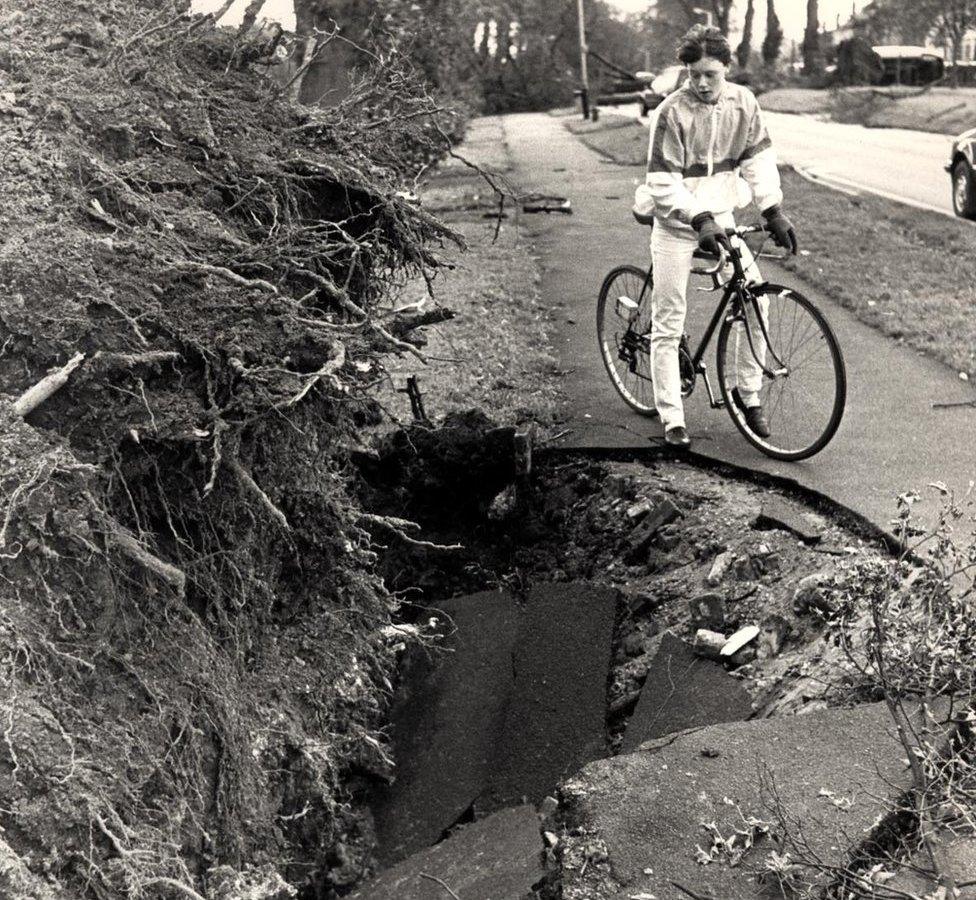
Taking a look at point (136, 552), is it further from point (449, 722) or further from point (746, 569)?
point (746, 569)

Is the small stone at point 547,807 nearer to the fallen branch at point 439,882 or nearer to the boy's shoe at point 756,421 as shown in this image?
the fallen branch at point 439,882

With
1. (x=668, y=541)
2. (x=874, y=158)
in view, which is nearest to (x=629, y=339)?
(x=668, y=541)

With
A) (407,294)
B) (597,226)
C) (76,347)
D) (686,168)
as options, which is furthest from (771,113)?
(76,347)

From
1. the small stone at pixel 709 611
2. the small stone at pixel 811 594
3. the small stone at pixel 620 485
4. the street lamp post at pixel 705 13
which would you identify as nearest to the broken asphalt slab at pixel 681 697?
the small stone at pixel 709 611

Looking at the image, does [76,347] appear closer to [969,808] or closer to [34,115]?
[34,115]

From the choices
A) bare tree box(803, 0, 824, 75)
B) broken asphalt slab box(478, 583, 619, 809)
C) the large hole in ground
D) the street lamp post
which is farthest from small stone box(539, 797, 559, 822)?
bare tree box(803, 0, 824, 75)

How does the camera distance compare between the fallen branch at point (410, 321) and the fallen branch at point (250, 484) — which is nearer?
the fallen branch at point (250, 484)

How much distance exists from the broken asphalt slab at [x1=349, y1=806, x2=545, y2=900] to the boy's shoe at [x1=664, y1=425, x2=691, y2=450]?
2398 millimetres

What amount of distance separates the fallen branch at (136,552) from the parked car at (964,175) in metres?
12.8

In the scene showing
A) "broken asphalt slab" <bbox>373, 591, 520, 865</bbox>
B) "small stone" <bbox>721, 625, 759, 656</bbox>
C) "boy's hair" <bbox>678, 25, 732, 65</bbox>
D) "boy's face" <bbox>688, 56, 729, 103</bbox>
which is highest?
"boy's hair" <bbox>678, 25, 732, 65</bbox>

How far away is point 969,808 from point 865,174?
17921 millimetres

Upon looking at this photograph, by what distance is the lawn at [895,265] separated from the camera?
9.02 meters

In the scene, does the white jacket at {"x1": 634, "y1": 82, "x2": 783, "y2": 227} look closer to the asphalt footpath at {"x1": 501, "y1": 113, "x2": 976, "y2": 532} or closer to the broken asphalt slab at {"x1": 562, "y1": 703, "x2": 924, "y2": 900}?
the asphalt footpath at {"x1": 501, "y1": 113, "x2": 976, "y2": 532}

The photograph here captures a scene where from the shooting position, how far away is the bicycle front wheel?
6.20 metres
